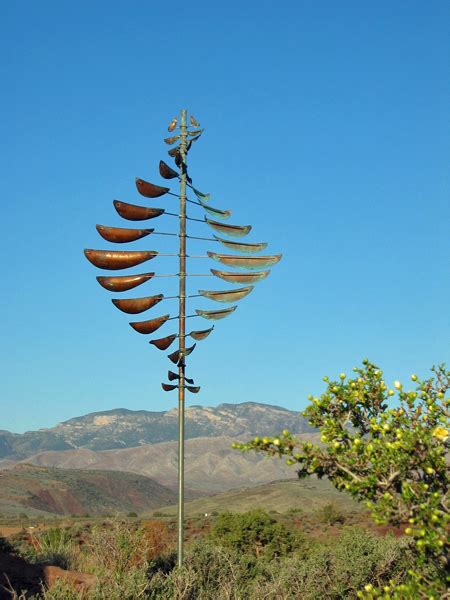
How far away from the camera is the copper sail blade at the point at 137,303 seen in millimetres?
12500

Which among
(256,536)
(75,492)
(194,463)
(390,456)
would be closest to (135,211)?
(390,456)

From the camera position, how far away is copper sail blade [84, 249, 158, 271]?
1237cm

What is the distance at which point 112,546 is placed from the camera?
1549 cm

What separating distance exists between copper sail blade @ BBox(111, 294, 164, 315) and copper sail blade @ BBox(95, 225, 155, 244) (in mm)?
1001

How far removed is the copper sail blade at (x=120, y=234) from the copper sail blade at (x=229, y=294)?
1.40 meters

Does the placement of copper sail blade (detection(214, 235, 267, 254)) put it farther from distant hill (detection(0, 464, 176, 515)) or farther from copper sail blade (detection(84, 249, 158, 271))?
distant hill (detection(0, 464, 176, 515))

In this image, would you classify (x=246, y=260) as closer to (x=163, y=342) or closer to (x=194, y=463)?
(x=163, y=342)

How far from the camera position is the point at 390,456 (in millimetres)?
6973

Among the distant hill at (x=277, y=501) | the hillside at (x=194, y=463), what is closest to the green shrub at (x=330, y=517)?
the distant hill at (x=277, y=501)

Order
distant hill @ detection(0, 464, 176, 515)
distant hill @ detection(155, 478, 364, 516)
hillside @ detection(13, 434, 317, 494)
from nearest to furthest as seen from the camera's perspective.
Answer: distant hill @ detection(155, 478, 364, 516)
distant hill @ detection(0, 464, 176, 515)
hillside @ detection(13, 434, 317, 494)

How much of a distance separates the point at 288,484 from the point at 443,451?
66.6 metres

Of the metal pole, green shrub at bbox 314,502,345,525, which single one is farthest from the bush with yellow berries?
green shrub at bbox 314,502,345,525

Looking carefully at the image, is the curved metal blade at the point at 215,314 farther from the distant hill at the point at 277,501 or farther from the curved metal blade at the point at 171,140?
the distant hill at the point at 277,501

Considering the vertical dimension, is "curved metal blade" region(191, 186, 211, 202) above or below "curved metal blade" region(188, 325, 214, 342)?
above
